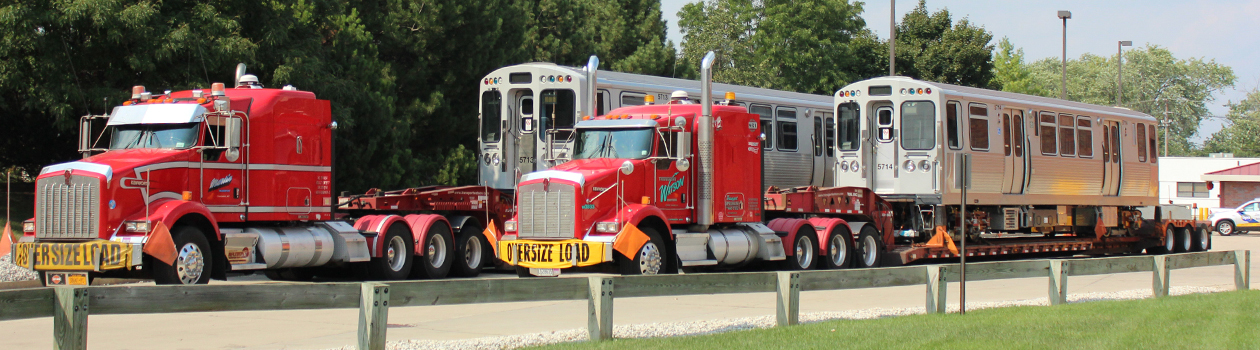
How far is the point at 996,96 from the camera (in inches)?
933

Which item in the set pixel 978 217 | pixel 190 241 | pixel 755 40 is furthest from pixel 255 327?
pixel 755 40

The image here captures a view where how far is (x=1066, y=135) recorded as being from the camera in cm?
2584

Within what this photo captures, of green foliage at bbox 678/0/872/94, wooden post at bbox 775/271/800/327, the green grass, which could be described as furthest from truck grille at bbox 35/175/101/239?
green foliage at bbox 678/0/872/94

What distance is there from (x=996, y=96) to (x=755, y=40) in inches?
1276

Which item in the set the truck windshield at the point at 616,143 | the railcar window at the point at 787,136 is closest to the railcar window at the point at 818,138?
the railcar window at the point at 787,136

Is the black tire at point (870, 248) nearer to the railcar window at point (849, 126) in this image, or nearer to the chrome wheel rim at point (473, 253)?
the railcar window at point (849, 126)

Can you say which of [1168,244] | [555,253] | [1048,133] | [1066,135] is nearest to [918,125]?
[1048,133]

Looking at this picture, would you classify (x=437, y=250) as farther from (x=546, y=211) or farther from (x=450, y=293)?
(x=450, y=293)

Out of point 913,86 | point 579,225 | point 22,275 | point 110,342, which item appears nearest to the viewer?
point 110,342

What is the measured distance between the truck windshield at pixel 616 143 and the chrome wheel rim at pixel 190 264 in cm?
552

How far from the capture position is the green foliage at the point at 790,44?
177 ft

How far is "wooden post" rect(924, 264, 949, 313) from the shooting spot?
12.7 metres

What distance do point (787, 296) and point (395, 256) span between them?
8.92m

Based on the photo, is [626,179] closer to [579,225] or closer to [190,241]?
[579,225]
